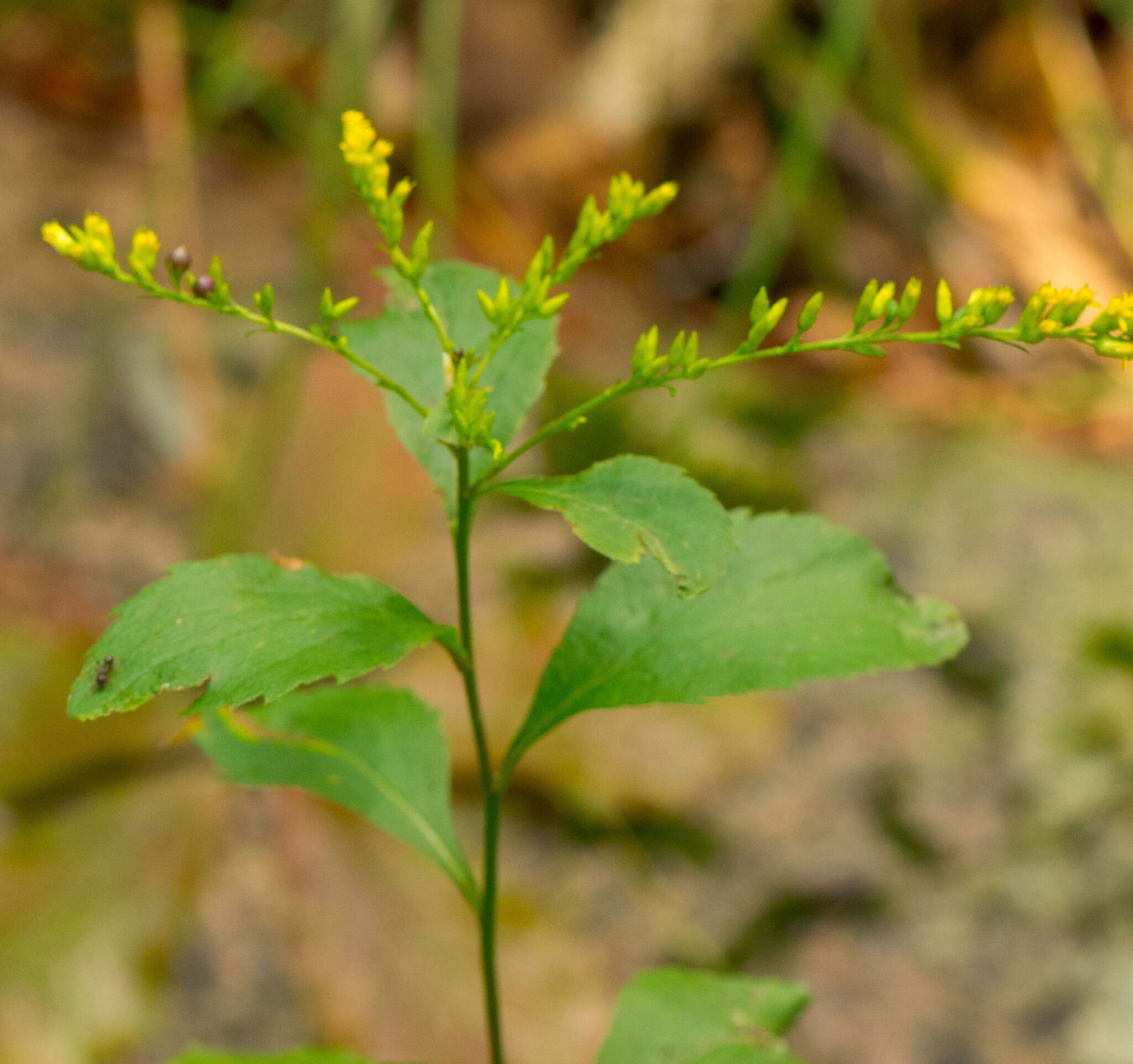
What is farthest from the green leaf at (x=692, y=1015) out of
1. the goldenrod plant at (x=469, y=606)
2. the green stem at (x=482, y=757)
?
the green stem at (x=482, y=757)

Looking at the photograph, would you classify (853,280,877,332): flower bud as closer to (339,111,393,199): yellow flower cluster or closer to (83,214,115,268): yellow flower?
(339,111,393,199): yellow flower cluster

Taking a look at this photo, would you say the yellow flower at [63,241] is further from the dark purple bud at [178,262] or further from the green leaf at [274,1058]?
the green leaf at [274,1058]

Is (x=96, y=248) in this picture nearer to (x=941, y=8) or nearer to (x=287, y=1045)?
(x=287, y=1045)

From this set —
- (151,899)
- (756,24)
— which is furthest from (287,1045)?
(756,24)

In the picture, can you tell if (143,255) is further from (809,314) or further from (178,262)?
(809,314)

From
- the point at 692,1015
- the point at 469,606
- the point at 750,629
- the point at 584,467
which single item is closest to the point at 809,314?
the point at 750,629
